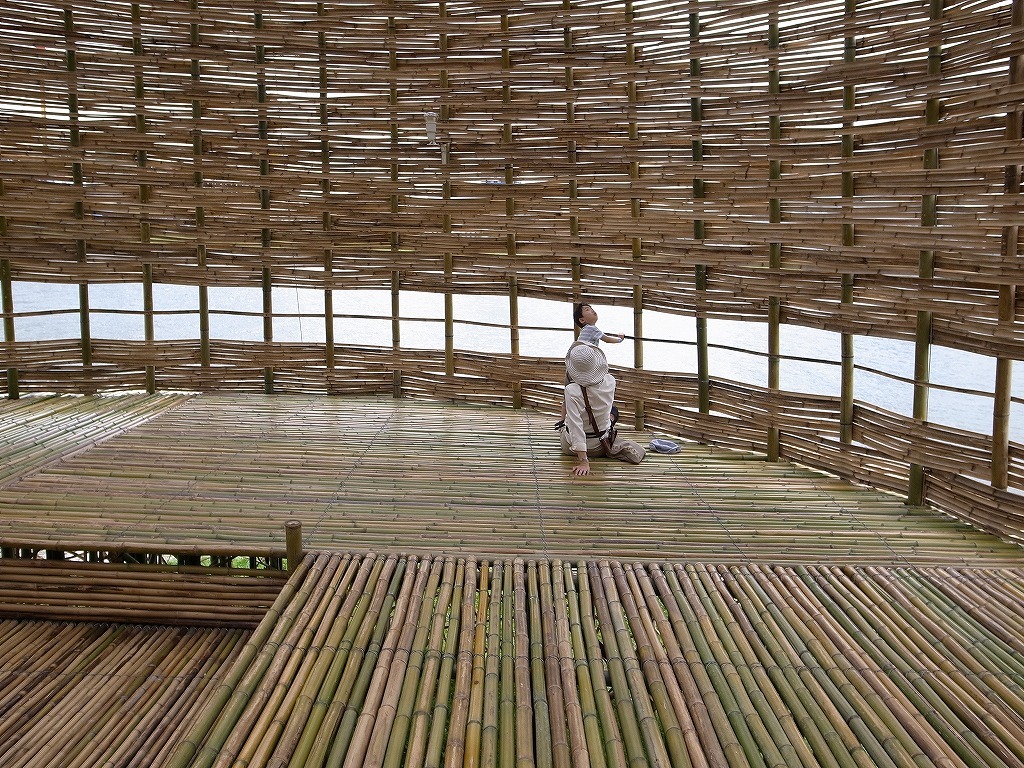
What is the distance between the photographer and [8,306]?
19.0ft

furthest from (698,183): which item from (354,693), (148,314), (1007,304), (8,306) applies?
(8,306)

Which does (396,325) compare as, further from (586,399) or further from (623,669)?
(623,669)

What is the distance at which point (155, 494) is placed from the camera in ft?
12.3

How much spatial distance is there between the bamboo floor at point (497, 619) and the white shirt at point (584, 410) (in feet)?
0.62

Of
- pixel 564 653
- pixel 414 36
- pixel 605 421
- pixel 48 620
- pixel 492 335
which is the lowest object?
pixel 48 620

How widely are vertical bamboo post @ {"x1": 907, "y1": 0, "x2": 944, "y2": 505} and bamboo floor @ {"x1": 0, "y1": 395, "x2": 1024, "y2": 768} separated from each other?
587 millimetres

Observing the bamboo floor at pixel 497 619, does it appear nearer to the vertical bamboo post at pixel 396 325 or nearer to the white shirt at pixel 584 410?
the white shirt at pixel 584 410

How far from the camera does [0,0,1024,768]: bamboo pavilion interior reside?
231 centimetres

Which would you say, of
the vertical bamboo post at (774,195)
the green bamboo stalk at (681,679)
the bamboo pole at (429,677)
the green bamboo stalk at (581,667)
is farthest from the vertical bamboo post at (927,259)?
the bamboo pole at (429,677)

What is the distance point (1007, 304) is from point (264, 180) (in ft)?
15.1

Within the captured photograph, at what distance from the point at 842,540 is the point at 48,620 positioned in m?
3.24

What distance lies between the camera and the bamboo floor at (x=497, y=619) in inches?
81.1

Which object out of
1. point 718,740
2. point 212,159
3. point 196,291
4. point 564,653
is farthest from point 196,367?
point 718,740

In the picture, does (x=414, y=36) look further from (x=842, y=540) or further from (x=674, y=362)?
(x=842, y=540)
